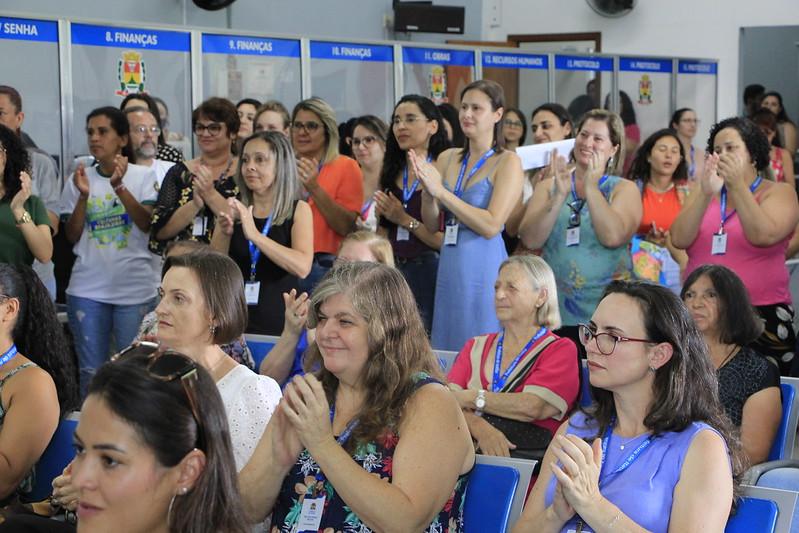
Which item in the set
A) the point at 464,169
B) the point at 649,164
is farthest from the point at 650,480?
the point at 649,164

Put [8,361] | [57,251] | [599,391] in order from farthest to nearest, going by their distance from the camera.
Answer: [57,251] → [8,361] → [599,391]

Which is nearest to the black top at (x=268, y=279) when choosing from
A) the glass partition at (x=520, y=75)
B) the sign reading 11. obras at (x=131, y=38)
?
the sign reading 11. obras at (x=131, y=38)

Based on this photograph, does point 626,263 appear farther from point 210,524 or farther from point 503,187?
point 210,524

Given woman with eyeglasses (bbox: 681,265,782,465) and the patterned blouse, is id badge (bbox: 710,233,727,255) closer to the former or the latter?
woman with eyeglasses (bbox: 681,265,782,465)

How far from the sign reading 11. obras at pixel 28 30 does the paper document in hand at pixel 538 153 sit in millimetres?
3295

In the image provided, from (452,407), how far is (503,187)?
7.44 feet

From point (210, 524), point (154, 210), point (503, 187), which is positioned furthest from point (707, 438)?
point (154, 210)

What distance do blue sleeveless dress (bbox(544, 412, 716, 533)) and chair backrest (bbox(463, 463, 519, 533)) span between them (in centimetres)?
11

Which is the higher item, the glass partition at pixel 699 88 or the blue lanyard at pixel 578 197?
the glass partition at pixel 699 88

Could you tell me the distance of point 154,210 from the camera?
530 cm

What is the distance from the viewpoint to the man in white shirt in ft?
18.6

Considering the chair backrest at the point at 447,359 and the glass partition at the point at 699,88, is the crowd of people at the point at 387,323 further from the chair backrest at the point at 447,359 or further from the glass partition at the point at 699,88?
the glass partition at the point at 699,88

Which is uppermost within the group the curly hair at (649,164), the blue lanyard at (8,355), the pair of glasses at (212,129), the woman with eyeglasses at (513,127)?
the woman with eyeglasses at (513,127)

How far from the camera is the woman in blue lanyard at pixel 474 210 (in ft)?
15.1
